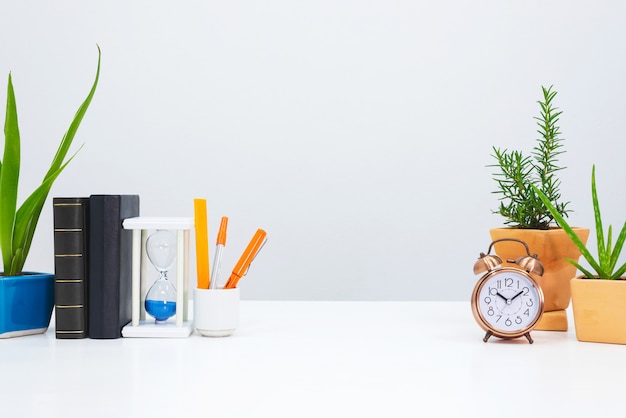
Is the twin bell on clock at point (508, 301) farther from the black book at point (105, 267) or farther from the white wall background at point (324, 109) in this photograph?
the white wall background at point (324, 109)

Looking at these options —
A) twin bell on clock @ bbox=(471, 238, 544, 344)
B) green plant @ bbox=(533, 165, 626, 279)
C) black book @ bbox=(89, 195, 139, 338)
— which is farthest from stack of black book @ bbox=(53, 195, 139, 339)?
green plant @ bbox=(533, 165, 626, 279)

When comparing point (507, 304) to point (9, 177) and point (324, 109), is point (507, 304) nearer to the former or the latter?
point (9, 177)

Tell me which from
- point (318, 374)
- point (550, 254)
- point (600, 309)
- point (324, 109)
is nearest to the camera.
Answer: point (318, 374)

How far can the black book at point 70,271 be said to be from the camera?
1094mm

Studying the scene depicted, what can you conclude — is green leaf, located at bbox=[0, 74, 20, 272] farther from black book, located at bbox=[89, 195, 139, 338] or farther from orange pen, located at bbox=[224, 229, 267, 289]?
orange pen, located at bbox=[224, 229, 267, 289]

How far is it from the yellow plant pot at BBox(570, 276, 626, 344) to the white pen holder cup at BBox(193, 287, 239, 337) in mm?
543

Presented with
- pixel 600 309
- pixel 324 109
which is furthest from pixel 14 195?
pixel 324 109

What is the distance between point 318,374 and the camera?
2.83 feet

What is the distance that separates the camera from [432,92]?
284cm

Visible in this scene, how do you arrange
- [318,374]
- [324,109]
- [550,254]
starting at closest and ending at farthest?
[318,374] < [550,254] < [324,109]

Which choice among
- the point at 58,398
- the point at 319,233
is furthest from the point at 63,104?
the point at 58,398

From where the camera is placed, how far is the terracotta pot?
45.2 inches

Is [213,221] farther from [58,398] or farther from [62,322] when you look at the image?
[58,398]

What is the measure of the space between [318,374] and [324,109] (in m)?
2.06
